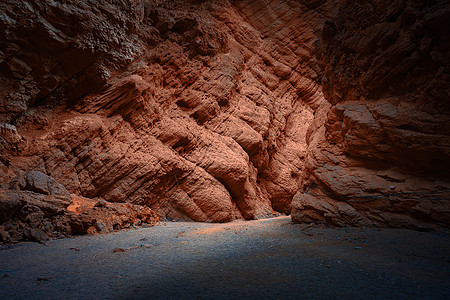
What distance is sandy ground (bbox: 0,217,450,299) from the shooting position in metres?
2.15

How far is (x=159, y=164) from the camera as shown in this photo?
9062mm

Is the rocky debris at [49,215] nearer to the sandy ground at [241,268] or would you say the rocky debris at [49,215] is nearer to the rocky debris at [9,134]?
the sandy ground at [241,268]

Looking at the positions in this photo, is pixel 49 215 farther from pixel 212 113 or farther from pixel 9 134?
pixel 212 113

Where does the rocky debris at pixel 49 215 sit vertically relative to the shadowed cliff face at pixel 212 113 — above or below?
below

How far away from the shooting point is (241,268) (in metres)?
2.78

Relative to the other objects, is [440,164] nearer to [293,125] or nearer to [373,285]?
[373,285]

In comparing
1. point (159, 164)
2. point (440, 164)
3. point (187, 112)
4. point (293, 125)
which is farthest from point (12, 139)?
point (293, 125)

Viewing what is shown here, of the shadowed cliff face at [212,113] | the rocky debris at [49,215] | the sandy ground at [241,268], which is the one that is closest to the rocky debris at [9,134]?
the shadowed cliff face at [212,113]

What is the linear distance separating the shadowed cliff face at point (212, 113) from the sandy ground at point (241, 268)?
1.63 meters

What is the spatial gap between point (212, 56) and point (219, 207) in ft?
27.7

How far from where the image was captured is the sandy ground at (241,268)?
2152 mm

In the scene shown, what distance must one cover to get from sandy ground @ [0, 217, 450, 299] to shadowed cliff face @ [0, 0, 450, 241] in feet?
5.36

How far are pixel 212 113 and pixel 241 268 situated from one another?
986 cm

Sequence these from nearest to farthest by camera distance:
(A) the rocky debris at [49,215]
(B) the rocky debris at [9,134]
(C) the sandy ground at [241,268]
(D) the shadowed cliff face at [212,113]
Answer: (C) the sandy ground at [241,268] < (A) the rocky debris at [49,215] < (D) the shadowed cliff face at [212,113] < (B) the rocky debris at [9,134]
